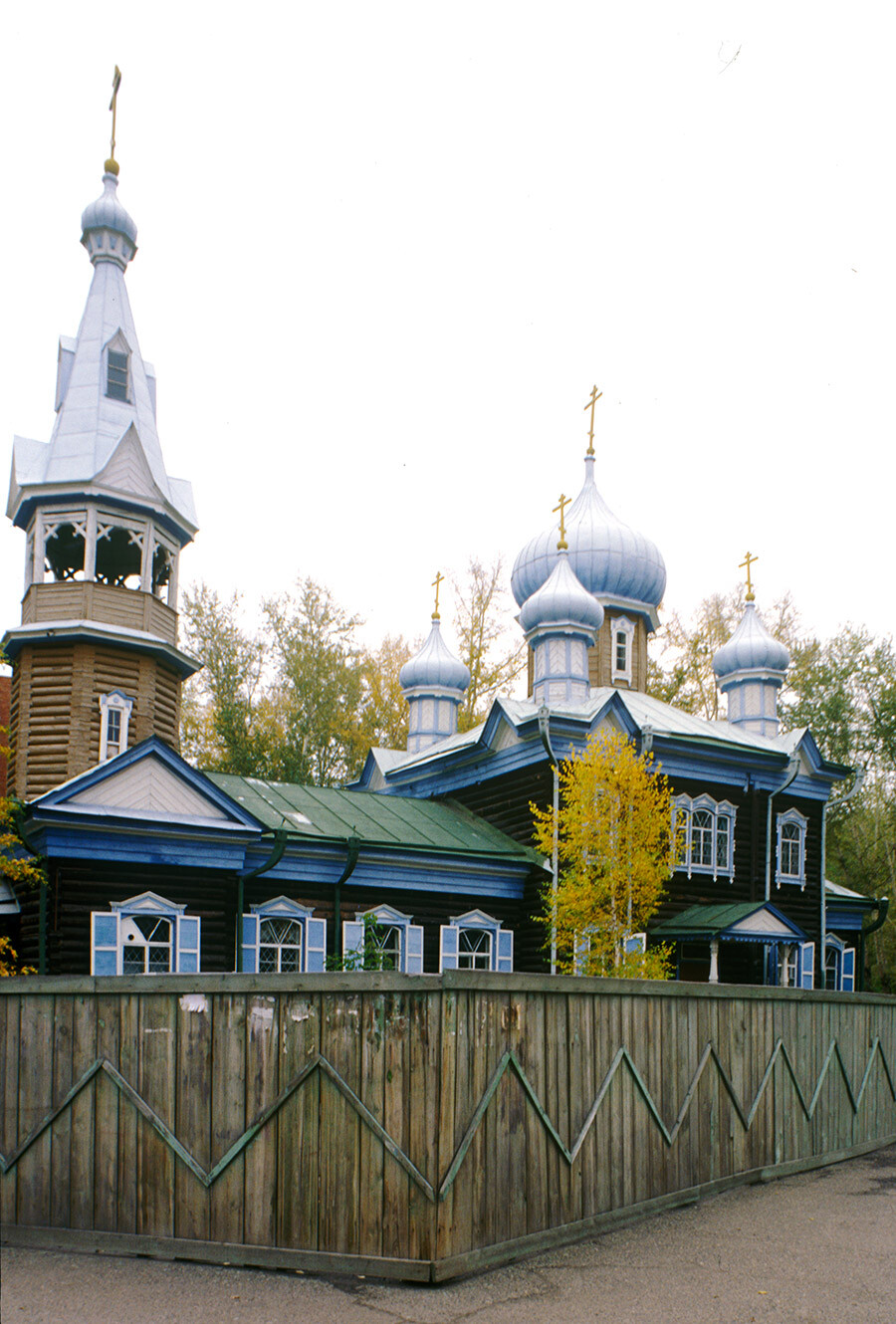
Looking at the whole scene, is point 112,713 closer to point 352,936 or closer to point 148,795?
point 148,795

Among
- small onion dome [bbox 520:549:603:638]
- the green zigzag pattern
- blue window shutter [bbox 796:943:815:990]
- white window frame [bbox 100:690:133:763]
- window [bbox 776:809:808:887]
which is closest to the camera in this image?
the green zigzag pattern

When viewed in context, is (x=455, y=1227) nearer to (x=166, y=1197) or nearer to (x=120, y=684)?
(x=166, y=1197)

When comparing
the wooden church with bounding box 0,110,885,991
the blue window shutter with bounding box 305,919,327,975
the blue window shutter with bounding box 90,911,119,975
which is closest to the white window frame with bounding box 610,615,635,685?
the wooden church with bounding box 0,110,885,991

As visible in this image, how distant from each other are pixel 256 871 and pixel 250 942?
109 cm

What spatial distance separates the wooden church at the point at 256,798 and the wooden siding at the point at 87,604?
38 millimetres

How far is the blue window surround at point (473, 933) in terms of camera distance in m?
20.8

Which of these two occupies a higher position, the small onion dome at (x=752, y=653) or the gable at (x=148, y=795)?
the small onion dome at (x=752, y=653)

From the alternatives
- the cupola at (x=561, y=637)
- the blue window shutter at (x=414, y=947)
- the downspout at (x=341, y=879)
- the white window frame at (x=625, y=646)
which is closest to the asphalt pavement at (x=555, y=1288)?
the downspout at (x=341, y=879)

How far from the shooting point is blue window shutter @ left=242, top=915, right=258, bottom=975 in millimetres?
18328

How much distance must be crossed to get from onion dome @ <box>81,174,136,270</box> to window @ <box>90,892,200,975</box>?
12.0m

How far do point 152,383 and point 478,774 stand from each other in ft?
32.5

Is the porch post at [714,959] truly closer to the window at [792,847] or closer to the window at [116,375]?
the window at [792,847]

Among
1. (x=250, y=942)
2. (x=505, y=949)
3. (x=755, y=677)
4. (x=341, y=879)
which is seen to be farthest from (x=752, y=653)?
(x=250, y=942)

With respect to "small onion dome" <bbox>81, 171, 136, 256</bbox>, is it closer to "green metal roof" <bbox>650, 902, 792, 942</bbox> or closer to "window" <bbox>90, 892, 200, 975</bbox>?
"window" <bbox>90, 892, 200, 975</bbox>
